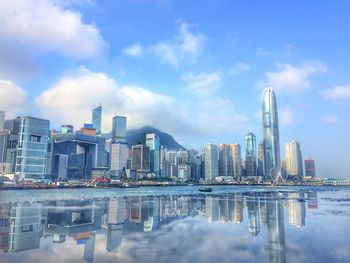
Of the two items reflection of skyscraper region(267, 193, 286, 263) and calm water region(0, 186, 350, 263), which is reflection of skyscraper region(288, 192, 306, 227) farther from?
reflection of skyscraper region(267, 193, 286, 263)

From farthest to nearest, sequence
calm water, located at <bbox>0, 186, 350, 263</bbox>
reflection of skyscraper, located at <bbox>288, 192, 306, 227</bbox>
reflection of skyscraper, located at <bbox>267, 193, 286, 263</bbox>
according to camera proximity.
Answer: reflection of skyscraper, located at <bbox>288, 192, 306, 227</bbox> → reflection of skyscraper, located at <bbox>267, 193, 286, 263</bbox> → calm water, located at <bbox>0, 186, 350, 263</bbox>

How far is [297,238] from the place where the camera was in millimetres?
28109

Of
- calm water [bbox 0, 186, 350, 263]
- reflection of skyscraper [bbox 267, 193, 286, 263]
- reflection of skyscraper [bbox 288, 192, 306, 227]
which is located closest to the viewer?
calm water [bbox 0, 186, 350, 263]

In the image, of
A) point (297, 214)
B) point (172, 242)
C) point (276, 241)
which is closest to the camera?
point (172, 242)

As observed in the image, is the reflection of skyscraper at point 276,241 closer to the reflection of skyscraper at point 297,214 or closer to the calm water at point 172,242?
the calm water at point 172,242

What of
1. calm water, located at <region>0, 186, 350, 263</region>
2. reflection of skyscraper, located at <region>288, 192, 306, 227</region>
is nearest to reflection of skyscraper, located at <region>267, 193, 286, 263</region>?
calm water, located at <region>0, 186, 350, 263</region>

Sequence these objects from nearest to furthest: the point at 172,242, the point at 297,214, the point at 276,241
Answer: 1. the point at 172,242
2. the point at 276,241
3. the point at 297,214

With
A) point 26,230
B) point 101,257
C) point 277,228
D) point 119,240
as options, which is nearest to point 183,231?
point 119,240

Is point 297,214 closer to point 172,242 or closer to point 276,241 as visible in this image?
point 276,241

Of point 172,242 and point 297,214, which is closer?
point 172,242

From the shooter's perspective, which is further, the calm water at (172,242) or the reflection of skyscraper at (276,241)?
the reflection of skyscraper at (276,241)

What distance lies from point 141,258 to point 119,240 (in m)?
6.81

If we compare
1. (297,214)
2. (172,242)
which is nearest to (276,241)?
(172,242)

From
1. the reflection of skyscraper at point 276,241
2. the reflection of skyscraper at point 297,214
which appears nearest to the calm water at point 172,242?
the reflection of skyscraper at point 276,241
